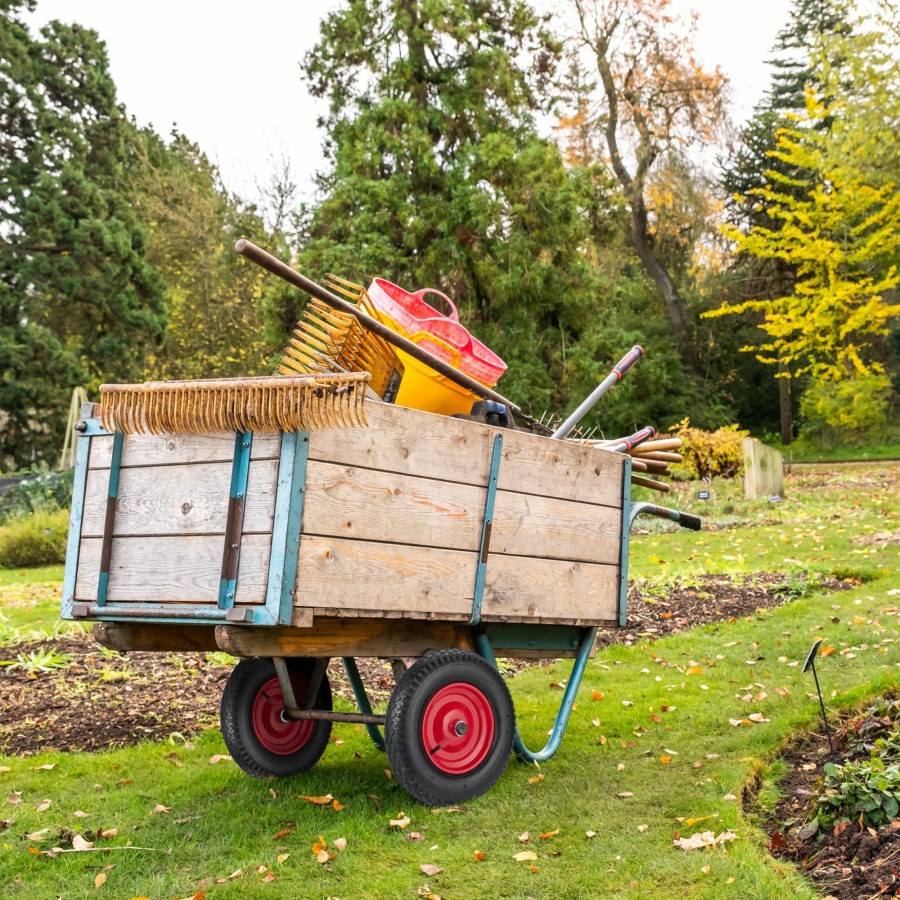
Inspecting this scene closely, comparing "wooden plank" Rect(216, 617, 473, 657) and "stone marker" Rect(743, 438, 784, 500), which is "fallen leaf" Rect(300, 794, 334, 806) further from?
"stone marker" Rect(743, 438, 784, 500)

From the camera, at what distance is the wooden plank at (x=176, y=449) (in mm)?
3064

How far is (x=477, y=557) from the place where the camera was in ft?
11.8

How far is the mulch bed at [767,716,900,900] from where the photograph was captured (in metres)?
2.78

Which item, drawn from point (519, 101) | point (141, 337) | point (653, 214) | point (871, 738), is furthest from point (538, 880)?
point (653, 214)

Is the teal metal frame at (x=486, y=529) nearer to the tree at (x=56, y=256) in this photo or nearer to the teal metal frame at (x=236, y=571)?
the teal metal frame at (x=236, y=571)

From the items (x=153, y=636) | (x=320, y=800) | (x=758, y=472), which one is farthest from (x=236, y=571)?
(x=758, y=472)

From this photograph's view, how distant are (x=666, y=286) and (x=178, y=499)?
23.7m

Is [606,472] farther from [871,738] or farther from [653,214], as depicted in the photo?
[653,214]

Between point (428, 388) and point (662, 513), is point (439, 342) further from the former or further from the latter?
point (662, 513)

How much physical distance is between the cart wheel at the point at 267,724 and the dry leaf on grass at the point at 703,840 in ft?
5.03

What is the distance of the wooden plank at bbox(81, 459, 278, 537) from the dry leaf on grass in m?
1.63

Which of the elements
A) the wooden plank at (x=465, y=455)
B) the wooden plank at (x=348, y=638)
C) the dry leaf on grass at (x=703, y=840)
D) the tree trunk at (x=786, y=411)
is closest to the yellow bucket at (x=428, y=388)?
the wooden plank at (x=465, y=455)

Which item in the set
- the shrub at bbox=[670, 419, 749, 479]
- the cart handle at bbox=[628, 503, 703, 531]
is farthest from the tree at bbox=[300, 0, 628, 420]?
the cart handle at bbox=[628, 503, 703, 531]

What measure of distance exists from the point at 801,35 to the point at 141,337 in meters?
24.3
